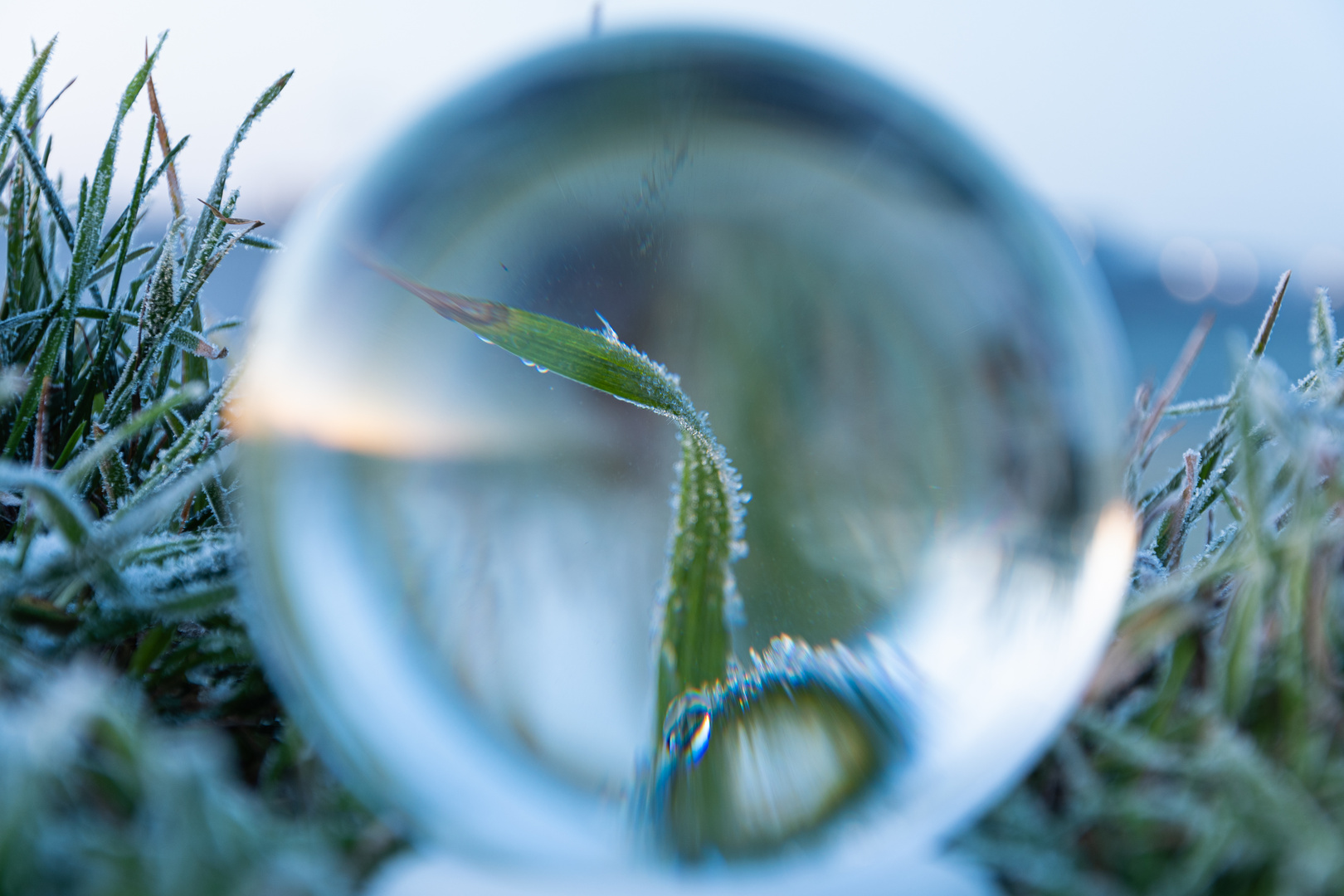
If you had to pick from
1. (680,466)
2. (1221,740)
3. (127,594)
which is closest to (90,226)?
(127,594)

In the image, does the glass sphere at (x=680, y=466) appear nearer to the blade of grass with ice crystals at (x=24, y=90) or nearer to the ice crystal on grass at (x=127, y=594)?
the ice crystal on grass at (x=127, y=594)

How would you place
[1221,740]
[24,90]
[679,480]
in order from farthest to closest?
[24,90], [679,480], [1221,740]

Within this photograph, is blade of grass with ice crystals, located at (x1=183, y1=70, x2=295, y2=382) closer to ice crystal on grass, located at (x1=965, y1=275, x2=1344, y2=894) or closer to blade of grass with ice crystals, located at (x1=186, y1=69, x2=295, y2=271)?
blade of grass with ice crystals, located at (x1=186, y1=69, x2=295, y2=271)

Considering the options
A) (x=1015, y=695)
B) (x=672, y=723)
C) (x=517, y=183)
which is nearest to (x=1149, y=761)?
(x=1015, y=695)

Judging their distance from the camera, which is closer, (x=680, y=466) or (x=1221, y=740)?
(x=1221, y=740)

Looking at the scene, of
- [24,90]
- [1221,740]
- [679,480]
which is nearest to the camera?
[1221,740]

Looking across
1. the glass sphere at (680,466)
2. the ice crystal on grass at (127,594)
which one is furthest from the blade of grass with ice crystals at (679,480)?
the ice crystal on grass at (127,594)

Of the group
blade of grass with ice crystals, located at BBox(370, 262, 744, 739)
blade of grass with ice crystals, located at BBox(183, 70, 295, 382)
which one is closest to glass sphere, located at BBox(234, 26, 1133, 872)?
blade of grass with ice crystals, located at BBox(370, 262, 744, 739)

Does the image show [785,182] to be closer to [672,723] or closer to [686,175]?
[686,175]

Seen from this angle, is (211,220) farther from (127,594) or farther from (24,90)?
(127,594)

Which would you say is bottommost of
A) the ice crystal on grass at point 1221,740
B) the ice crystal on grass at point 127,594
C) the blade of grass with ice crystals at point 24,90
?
the ice crystal on grass at point 127,594
